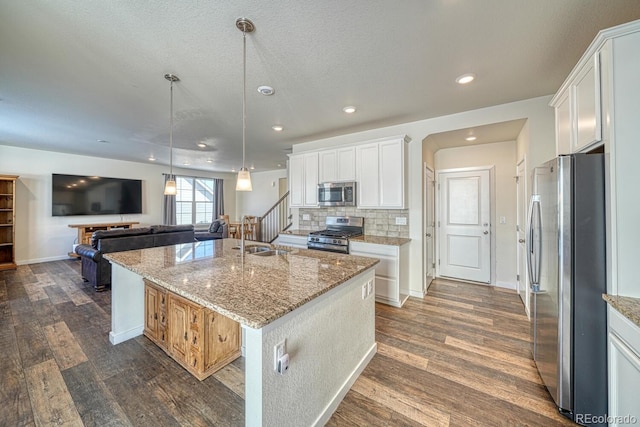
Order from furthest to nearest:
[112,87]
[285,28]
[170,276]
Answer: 1. [112,87]
2. [285,28]
3. [170,276]

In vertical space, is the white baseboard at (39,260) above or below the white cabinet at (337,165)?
below

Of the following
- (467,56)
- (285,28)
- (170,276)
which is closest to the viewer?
(170,276)

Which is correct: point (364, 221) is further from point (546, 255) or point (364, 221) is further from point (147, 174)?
point (147, 174)

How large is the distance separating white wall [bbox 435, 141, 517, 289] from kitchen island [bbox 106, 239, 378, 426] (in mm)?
3104

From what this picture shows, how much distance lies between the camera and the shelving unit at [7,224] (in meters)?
4.98

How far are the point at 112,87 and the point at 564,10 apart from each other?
157 inches

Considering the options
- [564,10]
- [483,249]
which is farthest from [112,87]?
[483,249]

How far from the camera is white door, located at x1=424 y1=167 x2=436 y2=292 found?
150 inches

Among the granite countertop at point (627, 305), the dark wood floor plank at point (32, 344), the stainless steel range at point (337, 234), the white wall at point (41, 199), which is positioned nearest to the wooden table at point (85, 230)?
the white wall at point (41, 199)

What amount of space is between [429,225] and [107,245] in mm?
5139

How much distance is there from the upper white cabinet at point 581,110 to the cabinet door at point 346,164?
240 centimetres

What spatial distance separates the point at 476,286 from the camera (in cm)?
409

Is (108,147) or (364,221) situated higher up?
(108,147)

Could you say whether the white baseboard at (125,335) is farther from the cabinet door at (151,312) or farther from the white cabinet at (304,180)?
the white cabinet at (304,180)
